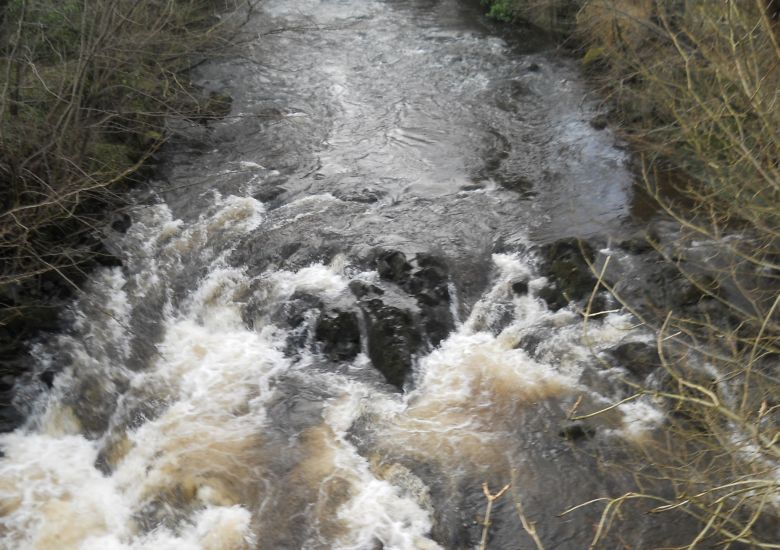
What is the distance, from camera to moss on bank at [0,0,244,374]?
276 inches

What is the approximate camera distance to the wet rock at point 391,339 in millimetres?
7098

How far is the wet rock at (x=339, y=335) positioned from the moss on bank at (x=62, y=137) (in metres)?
2.47

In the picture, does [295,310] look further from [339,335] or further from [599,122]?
[599,122]

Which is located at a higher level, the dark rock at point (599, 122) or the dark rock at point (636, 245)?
the dark rock at point (599, 122)

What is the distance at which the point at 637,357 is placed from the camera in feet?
22.6

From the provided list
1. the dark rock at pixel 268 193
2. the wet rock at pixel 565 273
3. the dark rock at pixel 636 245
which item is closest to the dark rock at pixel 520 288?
the wet rock at pixel 565 273

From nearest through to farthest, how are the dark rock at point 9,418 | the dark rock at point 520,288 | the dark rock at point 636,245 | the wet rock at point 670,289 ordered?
the dark rock at point 9,418 < the wet rock at point 670,289 < the dark rock at point 520,288 < the dark rock at point 636,245

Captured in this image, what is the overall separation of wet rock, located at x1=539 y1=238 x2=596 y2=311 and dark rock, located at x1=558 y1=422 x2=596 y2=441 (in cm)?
172

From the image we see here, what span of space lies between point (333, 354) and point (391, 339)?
24.7 inches

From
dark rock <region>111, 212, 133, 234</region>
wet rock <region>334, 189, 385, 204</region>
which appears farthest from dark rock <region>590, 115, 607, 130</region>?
dark rock <region>111, 212, 133, 234</region>

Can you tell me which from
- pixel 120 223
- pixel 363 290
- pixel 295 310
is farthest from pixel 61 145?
pixel 363 290

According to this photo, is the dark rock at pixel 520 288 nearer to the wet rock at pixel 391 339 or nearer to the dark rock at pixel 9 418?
the wet rock at pixel 391 339

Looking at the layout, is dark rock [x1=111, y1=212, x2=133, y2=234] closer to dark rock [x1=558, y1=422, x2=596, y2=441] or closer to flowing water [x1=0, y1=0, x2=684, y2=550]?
flowing water [x1=0, y1=0, x2=684, y2=550]

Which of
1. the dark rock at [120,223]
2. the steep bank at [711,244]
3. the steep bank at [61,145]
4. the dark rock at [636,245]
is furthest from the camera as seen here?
the dark rock at [120,223]
